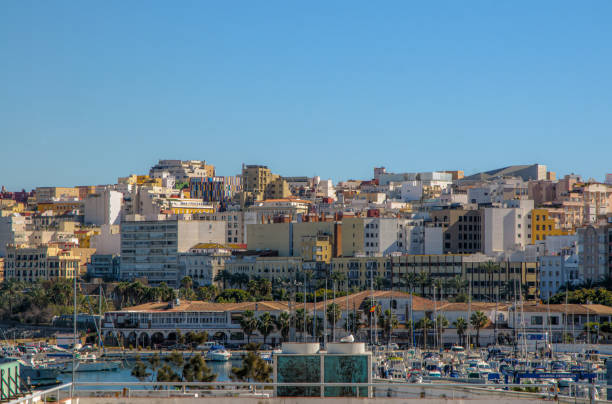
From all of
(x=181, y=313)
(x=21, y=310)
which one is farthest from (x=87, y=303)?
(x=181, y=313)

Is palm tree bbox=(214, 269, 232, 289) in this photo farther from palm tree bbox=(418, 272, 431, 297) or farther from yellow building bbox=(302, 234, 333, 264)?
palm tree bbox=(418, 272, 431, 297)

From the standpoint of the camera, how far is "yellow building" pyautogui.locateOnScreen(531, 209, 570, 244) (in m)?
157

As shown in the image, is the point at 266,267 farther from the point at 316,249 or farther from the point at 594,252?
the point at 594,252

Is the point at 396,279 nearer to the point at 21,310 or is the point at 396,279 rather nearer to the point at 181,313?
the point at 181,313

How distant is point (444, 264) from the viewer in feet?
458

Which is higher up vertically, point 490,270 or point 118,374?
point 490,270

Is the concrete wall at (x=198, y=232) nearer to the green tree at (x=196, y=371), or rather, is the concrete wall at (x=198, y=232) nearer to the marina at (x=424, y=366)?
the marina at (x=424, y=366)

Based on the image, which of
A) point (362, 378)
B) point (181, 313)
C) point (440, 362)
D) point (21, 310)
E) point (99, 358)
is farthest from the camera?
point (21, 310)

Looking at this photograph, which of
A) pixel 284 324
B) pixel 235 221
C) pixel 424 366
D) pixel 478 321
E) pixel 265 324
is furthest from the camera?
pixel 235 221

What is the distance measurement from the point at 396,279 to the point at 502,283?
12782mm

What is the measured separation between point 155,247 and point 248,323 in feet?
192

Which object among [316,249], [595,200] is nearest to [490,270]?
[316,249]

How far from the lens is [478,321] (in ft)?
347

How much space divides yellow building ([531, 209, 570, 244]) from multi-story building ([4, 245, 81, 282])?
202 ft
